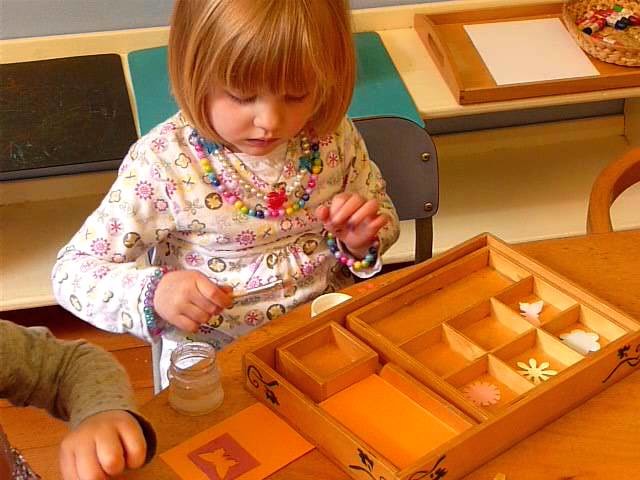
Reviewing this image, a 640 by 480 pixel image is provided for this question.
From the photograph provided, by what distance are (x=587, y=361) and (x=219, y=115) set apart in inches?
20.3

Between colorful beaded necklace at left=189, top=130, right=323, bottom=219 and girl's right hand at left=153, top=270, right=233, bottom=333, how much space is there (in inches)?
7.0

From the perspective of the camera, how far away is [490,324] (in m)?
1.09

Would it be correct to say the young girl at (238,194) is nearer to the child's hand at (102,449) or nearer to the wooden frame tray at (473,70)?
the child's hand at (102,449)

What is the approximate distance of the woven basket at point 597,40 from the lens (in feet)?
6.56

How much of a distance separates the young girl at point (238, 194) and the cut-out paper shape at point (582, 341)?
0.29 meters

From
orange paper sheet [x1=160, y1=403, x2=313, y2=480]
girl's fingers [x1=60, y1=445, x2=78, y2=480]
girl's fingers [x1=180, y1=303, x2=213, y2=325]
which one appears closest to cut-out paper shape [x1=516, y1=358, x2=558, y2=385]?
orange paper sheet [x1=160, y1=403, x2=313, y2=480]

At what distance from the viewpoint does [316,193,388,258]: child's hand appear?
1182 mm

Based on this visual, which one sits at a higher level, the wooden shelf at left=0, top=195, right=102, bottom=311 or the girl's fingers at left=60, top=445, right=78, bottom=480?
the girl's fingers at left=60, top=445, right=78, bottom=480

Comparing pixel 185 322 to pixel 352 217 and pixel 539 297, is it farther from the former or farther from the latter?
pixel 539 297

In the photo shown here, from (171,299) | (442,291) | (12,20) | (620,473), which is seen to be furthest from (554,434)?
(12,20)

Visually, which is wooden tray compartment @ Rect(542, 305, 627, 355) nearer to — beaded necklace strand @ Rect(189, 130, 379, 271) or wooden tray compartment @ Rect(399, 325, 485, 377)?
wooden tray compartment @ Rect(399, 325, 485, 377)

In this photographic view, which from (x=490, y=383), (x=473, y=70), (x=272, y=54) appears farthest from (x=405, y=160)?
(x=473, y=70)

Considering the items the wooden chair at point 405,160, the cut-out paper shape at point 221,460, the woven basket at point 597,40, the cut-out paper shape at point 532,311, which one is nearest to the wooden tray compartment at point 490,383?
the cut-out paper shape at point 532,311

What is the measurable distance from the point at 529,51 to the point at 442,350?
1212 mm
